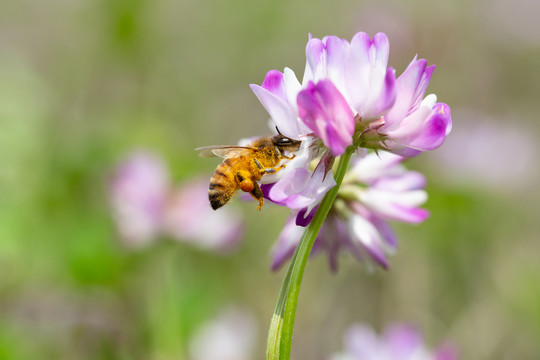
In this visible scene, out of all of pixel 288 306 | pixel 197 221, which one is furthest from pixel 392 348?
pixel 197 221

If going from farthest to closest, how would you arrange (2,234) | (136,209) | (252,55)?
1. (252,55)
2. (2,234)
3. (136,209)

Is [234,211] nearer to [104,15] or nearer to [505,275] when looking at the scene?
[505,275]

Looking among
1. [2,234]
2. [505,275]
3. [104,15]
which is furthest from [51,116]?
[505,275]

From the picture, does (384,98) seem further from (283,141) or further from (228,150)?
(228,150)

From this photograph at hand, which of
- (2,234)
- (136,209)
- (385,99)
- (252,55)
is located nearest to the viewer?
(385,99)

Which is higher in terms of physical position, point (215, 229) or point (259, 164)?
point (259, 164)

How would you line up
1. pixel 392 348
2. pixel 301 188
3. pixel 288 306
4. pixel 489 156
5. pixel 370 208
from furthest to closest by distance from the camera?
pixel 489 156 → pixel 392 348 → pixel 370 208 → pixel 301 188 → pixel 288 306
